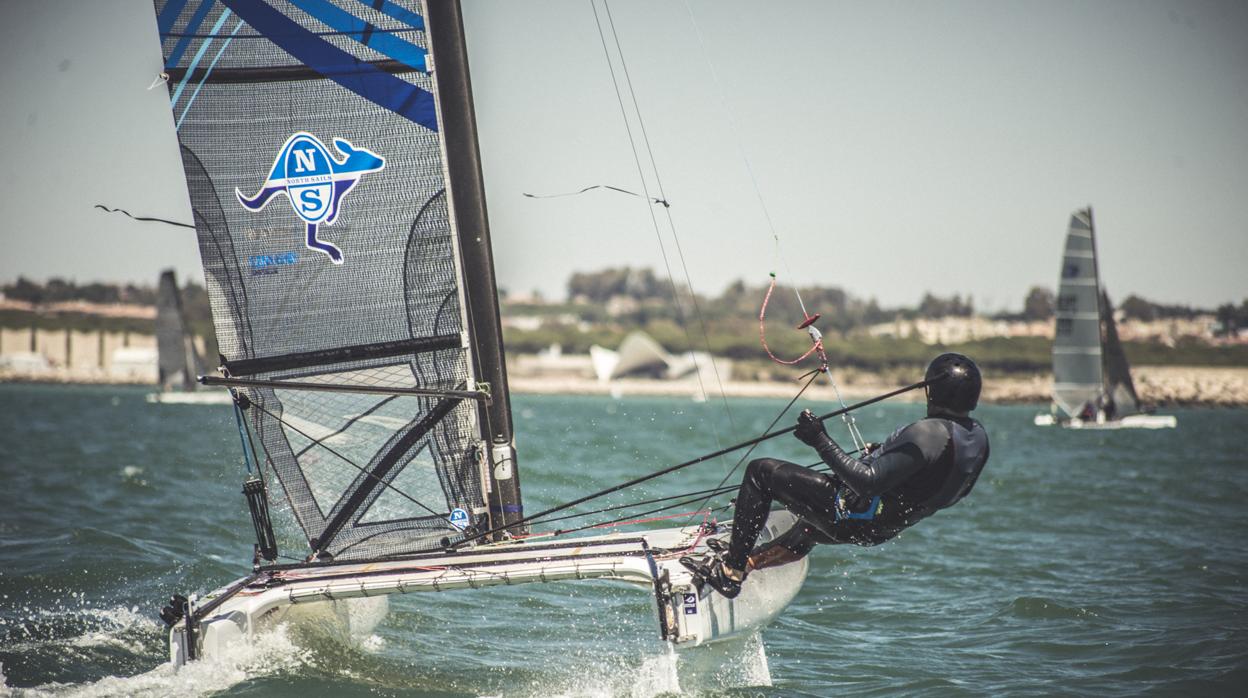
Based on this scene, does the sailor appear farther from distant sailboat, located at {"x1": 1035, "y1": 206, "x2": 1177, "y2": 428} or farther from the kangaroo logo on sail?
distant sailboat, located at {"x1": 1035, "y1": 206, "x2": 1177, "y2": 428}

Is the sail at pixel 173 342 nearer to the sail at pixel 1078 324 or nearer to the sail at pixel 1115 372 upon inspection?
the sail at pixel 1078 324

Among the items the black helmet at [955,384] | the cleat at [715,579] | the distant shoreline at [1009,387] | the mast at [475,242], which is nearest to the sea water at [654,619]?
the cleat at [715,579]

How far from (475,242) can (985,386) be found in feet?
237

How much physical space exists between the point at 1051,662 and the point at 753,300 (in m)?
112

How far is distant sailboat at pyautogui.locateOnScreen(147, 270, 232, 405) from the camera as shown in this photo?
108 feet

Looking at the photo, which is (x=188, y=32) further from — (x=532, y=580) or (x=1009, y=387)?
(x=1009, y=387)

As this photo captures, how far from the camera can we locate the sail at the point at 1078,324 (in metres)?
27.7

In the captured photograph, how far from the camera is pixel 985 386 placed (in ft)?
239

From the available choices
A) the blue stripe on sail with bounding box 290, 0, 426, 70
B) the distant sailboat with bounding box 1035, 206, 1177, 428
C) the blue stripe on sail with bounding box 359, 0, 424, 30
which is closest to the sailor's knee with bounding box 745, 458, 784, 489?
the blue stripe on sail with bounding box 290, 0, 426, 70

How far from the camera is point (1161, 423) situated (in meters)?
31.8

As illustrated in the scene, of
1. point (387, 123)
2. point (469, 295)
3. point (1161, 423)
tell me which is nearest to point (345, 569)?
point (469, 295)

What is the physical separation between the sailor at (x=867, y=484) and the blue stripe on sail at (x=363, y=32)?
2.38 meters

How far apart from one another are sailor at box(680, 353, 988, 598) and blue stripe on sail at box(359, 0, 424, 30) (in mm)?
2476

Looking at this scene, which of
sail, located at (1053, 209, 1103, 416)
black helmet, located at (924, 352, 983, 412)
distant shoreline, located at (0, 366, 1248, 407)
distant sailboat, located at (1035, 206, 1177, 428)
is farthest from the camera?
distant shoreline, located at (0, 366, 1248, 407)
